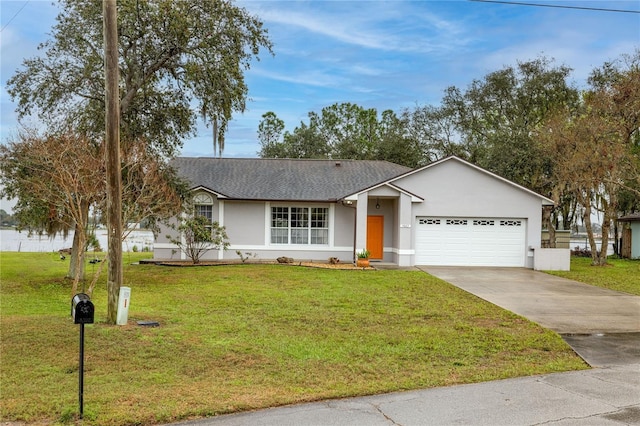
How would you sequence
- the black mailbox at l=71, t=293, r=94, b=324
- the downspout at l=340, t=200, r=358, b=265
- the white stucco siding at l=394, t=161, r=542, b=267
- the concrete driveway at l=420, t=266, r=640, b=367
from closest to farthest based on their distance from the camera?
1. the black mailbox at l=71, t=293, r=94, b=324
2. the concrete driveway at l=420, t=266, r=640, b=367
3. the downspout at l=340, t=200, r=358, b=265
4. the white stucco siding at l=394, t=161, r=542, b=267

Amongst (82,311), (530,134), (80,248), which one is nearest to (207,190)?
(80,248)

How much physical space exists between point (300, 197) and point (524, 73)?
2181cm

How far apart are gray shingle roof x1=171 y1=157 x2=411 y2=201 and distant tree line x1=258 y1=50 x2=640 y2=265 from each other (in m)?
8.64

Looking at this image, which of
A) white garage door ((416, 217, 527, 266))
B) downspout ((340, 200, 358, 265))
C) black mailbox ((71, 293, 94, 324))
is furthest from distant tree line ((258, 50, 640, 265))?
black mailbox ((71, 293, 94, 324))

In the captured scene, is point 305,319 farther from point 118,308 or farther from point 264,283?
point 264,283

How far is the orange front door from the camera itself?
22.8 meters

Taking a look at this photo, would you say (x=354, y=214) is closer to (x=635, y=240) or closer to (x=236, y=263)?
(x=236, y=263)

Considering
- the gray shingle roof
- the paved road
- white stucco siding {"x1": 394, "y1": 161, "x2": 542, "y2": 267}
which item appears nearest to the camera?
the paved road

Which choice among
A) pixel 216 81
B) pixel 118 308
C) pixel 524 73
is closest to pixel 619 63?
pixel 524 73

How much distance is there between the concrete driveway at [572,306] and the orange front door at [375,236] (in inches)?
144

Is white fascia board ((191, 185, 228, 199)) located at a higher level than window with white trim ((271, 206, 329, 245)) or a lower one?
higher

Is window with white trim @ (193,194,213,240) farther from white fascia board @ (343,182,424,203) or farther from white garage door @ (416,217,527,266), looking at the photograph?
white garage door @ (416,217,527,266)

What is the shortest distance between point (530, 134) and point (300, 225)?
736 inches

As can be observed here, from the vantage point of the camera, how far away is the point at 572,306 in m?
11.9
